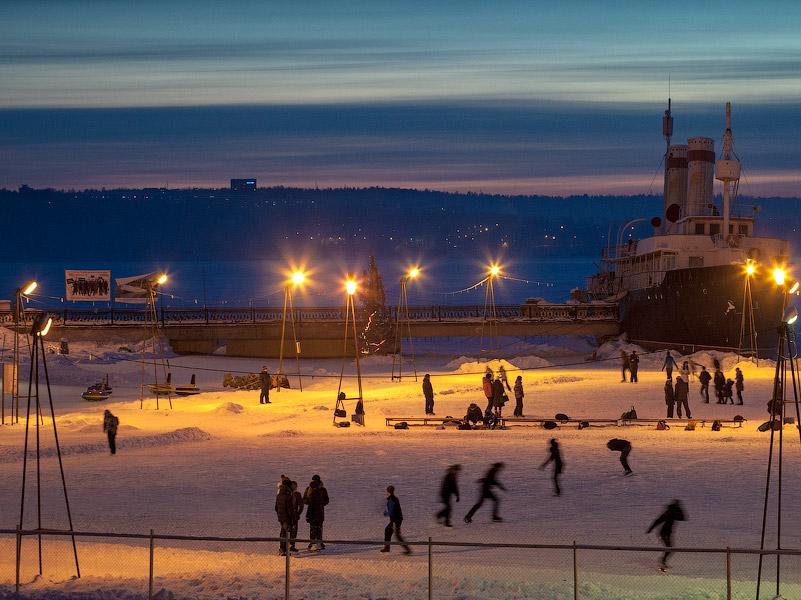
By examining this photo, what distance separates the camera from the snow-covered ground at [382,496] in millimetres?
12359

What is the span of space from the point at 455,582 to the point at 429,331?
1809 inches

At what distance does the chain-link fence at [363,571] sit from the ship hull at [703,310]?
32.3 meters

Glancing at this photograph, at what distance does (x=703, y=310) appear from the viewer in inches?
1975

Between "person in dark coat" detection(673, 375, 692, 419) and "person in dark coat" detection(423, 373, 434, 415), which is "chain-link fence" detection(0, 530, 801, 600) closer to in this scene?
"person in dark coat" detection(673, 375, 692, 419)

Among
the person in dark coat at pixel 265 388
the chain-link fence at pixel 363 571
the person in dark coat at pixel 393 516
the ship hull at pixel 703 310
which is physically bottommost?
the chain-link fence at pixel 363 571

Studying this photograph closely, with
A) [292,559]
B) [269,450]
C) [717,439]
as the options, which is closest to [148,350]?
[269,450]

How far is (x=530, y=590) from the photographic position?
11.9m

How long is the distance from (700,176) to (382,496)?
155 feet

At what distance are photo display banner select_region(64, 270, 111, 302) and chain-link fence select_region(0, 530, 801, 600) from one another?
43558 mm

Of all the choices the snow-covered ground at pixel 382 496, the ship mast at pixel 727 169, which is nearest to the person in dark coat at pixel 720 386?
the snow-covered ground at pixel 382 496

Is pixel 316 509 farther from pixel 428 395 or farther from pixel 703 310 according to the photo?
pixel 703 310

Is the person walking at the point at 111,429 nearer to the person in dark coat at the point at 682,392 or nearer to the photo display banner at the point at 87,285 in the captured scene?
the person in dark coat at the point at 682,392

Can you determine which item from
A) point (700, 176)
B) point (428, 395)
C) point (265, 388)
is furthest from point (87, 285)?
point (700, 176)

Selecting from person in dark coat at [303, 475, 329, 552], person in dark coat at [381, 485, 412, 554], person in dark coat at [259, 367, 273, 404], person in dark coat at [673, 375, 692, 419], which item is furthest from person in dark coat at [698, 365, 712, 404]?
person in dark coat at [303, 475, 329, 552]
